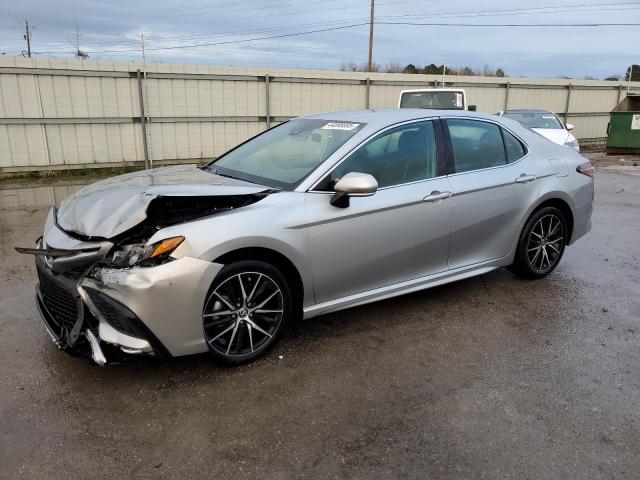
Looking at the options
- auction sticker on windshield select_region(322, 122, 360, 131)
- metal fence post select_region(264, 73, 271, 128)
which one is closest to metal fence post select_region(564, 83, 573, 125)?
metal fence post select_region(264, 73, 271, 128)

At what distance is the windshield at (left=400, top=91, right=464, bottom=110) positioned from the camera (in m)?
12.7

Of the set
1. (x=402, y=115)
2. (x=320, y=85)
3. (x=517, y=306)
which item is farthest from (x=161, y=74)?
(x=517, y=306)

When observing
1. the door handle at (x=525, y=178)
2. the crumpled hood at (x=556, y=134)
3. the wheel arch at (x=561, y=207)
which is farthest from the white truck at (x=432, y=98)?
the door handle at (x=525, y=178)

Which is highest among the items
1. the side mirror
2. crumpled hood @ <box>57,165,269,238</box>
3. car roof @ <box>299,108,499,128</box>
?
car roof @ <box>299,108,499,128</box>

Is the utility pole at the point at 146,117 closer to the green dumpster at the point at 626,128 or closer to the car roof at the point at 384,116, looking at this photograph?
the car roof at the point at 384,116

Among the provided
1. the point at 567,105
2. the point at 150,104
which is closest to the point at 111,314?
the point at 150,104

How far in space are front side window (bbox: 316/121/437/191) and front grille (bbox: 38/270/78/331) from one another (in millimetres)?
1716

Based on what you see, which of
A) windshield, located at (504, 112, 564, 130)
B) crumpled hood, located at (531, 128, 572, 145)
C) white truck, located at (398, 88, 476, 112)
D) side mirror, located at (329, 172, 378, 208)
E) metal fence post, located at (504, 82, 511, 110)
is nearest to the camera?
side mirror, located at (329, 172, 378, 208)

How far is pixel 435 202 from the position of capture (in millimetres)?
→ 4156

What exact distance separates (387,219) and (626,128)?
16837 millimetres

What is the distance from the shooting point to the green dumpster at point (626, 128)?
1723 cm

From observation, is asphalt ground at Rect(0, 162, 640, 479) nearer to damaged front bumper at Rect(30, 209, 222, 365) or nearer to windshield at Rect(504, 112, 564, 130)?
damaged front bumper at Rect(30, 209, 222, 365)

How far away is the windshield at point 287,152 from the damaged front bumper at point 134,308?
1033mm

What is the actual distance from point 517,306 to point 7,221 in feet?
22.6
